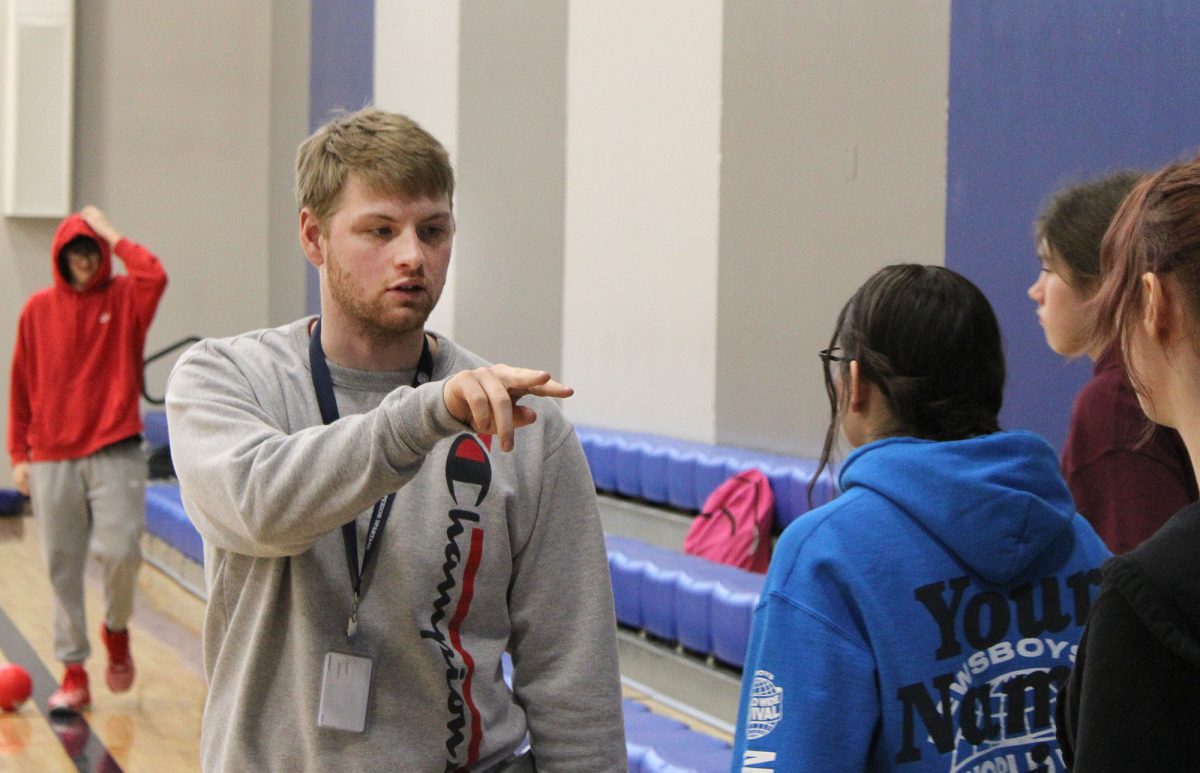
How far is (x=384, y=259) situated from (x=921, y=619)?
2.39ft

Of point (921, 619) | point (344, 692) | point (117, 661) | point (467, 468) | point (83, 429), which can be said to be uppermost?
point (467, 468)

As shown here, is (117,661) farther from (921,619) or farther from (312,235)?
(921,619)

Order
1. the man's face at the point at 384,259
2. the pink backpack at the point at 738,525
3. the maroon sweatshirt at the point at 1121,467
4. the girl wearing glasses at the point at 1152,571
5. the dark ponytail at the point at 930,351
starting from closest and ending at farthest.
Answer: the girl wearing glasses at the point at 1152,571, the dark ponytail at the point at 930,351, the man's face at the point at 384,259, the maroon sweatshirt at the point at 1121,467, the pink backpack at the point at 738,525

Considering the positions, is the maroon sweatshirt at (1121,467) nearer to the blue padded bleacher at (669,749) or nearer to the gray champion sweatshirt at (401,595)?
the gray champion sweatshirt at (401,595)

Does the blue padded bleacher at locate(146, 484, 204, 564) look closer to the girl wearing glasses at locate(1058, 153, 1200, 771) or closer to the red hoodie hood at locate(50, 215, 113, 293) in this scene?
the red hoodie hood at locate(50, 215, 113, 293)

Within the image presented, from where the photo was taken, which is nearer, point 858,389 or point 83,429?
point 858,389

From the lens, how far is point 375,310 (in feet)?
5.21

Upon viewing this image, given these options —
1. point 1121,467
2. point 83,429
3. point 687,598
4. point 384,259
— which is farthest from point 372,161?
point 83,429

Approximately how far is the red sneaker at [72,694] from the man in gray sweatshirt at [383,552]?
12.0 feet

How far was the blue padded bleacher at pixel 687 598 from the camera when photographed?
3.99 metres

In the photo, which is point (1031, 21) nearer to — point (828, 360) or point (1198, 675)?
point (828, 360)

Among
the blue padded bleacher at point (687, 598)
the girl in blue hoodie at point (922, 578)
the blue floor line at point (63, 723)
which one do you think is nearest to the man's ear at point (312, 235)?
the girl in blue hoodie at point (922, 578)

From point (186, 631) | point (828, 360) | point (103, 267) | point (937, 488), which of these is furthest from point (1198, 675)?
point (186, 631)

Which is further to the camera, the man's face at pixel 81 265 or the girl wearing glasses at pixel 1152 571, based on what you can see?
the man's face at pixel 81 265
